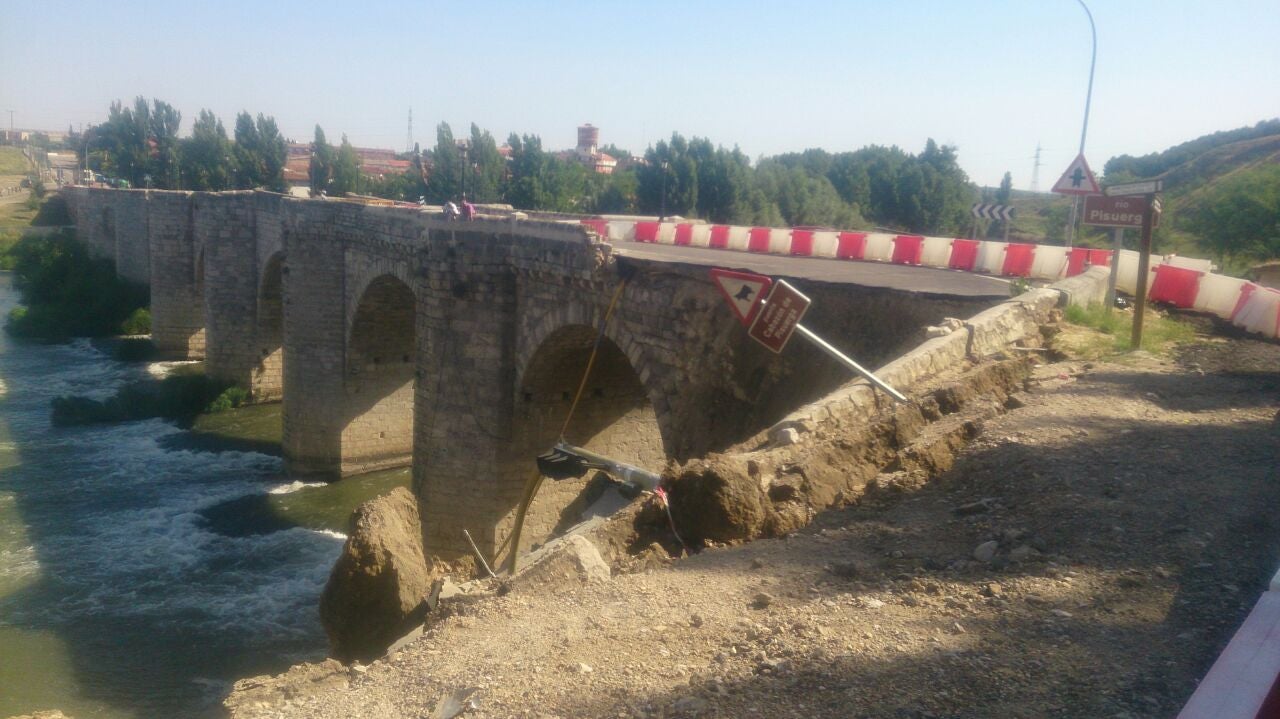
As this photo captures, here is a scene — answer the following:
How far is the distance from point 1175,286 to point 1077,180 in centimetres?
203

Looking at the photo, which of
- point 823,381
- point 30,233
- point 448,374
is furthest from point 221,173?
point 823,381

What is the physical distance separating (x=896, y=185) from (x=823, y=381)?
1426 inches

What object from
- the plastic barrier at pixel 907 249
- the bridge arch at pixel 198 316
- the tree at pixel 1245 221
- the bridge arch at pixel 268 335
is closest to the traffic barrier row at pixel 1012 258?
the plastic barrier at pixel 907 249

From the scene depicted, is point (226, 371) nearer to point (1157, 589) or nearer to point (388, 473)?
point (388, 473)

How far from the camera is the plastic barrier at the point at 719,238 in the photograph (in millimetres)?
20453

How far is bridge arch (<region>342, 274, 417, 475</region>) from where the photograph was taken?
20.9 m

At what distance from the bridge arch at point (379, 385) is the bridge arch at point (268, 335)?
5.73 meters

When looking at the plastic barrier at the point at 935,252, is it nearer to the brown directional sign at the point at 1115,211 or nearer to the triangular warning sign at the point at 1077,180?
the triangular warning sign at the point at 1077,180

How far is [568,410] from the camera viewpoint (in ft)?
Result: 48.6

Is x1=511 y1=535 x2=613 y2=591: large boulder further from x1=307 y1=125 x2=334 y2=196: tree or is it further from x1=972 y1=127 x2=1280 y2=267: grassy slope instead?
x1=307 y1=125 x2=334 y2=196: tree

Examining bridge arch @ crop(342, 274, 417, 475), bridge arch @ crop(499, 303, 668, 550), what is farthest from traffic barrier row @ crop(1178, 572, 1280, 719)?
bridge arch @ crop(342, 274, 417, 475)

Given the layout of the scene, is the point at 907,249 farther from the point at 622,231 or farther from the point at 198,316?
the point at 198,316

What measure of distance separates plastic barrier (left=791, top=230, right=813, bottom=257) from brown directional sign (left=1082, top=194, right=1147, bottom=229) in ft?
26.7

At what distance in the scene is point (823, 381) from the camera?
32.7 feet
